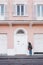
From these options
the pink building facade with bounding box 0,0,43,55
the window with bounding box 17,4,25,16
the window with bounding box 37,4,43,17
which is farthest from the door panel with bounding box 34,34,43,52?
the window with bounding box 17,4,25,16

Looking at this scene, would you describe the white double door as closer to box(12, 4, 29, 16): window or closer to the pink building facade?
the pink building facade

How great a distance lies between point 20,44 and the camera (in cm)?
2933

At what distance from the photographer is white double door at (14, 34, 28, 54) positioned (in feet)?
94.9

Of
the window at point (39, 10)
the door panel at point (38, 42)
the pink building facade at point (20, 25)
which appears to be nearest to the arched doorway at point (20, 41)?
the pink building facade at point (20, 25)

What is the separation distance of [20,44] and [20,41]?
324 millimetres

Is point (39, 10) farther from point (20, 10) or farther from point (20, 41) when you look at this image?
point (20, 41)

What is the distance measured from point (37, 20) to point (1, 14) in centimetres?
379

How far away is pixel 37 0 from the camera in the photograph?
2925cm

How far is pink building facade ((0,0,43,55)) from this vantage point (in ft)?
94.8

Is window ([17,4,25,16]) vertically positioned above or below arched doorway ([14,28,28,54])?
above

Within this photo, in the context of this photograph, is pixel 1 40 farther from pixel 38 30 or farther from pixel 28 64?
pixel 28 64

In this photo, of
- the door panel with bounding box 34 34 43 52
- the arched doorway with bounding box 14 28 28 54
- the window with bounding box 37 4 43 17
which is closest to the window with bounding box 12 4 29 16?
the window with bounding box 37 4 43 17

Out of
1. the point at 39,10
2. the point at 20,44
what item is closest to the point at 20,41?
the point at 20,44

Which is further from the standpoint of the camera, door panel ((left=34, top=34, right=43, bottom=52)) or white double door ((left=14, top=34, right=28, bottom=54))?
door panel ((left=34, top=34, right=43, bottom=52))
